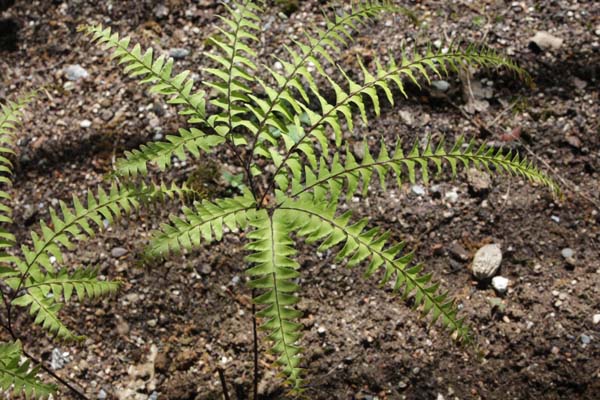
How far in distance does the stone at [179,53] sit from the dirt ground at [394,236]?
27 mm

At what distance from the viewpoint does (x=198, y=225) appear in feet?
5.87

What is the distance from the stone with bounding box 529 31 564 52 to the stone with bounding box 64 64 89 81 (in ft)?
8.14

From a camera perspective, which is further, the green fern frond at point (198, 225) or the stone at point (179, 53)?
the stone at point (179, 53)

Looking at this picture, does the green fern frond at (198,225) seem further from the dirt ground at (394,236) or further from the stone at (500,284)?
the stone at (500,284)

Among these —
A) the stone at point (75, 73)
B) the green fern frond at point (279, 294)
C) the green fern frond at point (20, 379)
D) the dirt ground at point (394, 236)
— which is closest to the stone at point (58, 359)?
the dirt ground at point (394, 236)

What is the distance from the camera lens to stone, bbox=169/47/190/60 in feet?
10.8

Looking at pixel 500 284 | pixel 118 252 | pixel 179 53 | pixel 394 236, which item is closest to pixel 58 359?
pixel 118 252

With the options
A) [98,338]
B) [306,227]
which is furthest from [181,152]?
[98,338]

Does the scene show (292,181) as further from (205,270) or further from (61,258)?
(205,270)

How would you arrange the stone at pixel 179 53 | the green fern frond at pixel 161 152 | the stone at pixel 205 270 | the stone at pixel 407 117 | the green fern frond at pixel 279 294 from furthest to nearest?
the stone at pixel 179 53 → the stone at pixel 407 117 → the stone at pixel 205 270 → the green fern frond at pixel 161 152 → the green fern frond at pixel 279 294

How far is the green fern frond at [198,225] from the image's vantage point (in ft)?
5.72

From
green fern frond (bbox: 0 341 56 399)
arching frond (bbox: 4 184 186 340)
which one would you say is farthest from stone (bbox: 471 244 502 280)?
green fern frond (bbox: 0 341 56 399)

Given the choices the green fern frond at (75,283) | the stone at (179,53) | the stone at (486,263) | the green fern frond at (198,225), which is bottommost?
the stone at (486,263)

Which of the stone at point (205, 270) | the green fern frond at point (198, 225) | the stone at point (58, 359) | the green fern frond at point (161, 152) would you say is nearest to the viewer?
the green fern frond at point (198, 225)
